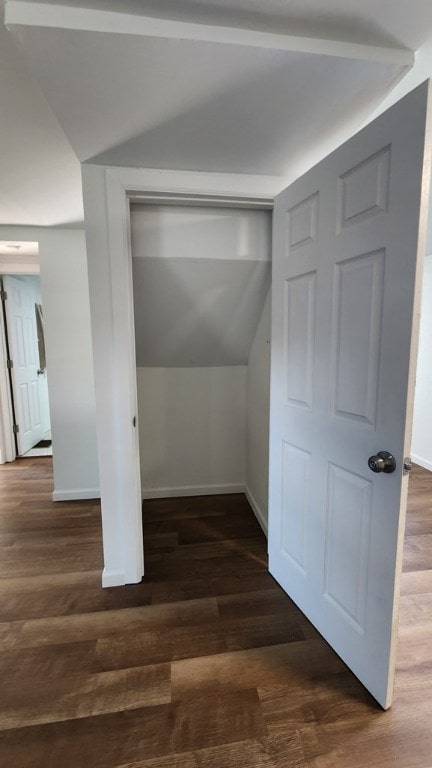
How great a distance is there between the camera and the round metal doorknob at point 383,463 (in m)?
1.00

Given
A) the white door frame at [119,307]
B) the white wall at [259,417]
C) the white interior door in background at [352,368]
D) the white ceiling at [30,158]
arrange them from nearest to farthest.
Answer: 1. the white interior door in background at [352,368]
2. the white ceiling at [30,158]
3. the white door frame at [119,307]
4. the white wall at [259,417]

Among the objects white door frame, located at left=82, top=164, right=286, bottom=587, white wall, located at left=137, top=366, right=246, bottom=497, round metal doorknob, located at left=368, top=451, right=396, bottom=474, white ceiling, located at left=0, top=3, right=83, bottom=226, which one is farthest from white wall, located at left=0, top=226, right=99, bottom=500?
round metal doorknob, located at left=368, top=451, right=396, bottom=474

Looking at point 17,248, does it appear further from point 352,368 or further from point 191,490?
point 352,368

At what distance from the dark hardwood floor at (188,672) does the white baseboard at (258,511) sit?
0.63 ft

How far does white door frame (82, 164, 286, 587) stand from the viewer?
1.46 metres

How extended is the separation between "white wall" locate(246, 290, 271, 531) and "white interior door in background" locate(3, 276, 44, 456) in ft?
8.52

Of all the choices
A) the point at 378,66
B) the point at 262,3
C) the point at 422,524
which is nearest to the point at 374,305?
the point at 378,66

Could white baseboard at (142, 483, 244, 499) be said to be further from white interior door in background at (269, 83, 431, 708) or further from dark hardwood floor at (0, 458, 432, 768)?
white interior door in background at (269, 83, 431, 708)

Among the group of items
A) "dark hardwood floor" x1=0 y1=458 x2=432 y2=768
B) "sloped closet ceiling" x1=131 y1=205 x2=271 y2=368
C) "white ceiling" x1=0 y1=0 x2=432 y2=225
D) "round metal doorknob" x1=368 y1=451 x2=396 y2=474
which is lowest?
"dark hardwood floor" x1=0 y1=458 x2=432 y2=768

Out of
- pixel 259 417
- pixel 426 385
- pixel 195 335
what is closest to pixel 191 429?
pixel 259 417

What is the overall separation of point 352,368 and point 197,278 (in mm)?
1157

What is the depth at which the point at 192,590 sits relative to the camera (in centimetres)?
165

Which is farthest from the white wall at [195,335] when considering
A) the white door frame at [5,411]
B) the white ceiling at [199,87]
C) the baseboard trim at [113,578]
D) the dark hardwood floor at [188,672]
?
the white door frame at [5,411]

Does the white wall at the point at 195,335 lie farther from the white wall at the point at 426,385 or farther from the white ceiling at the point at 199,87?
the white wall at the point at 426,385
